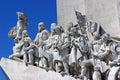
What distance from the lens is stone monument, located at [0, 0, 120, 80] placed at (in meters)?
12.5

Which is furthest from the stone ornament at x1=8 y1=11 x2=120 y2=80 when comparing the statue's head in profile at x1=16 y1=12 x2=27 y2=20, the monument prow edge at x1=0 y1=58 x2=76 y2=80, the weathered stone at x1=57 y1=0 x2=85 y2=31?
the weathered stone at x1=57 y1=0 x2=85 y2=31

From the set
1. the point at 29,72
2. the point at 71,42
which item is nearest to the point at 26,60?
the point at 29,72

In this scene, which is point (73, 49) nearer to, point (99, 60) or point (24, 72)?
point (99, 60)

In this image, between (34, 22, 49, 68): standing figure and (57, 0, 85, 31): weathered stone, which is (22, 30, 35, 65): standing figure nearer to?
(34, 22, 49, 68): standing figure

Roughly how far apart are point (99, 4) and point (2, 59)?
12.6 ft

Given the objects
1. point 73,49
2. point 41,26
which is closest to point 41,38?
point 41,26

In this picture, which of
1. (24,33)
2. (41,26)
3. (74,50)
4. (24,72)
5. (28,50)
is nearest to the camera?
(74,50)

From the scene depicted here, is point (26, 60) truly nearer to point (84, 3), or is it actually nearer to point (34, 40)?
point (34, 40)

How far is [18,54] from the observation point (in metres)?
14.4

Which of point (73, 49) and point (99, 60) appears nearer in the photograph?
point (99, 60)

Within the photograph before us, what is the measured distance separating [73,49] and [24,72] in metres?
1.84

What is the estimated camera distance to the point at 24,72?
13.9m

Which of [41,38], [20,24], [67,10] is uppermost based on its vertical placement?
[67,10]

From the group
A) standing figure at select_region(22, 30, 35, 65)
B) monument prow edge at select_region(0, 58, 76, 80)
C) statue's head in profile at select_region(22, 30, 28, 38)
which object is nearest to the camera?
monument prow edge at select_region(0, 58, 76, 80)
